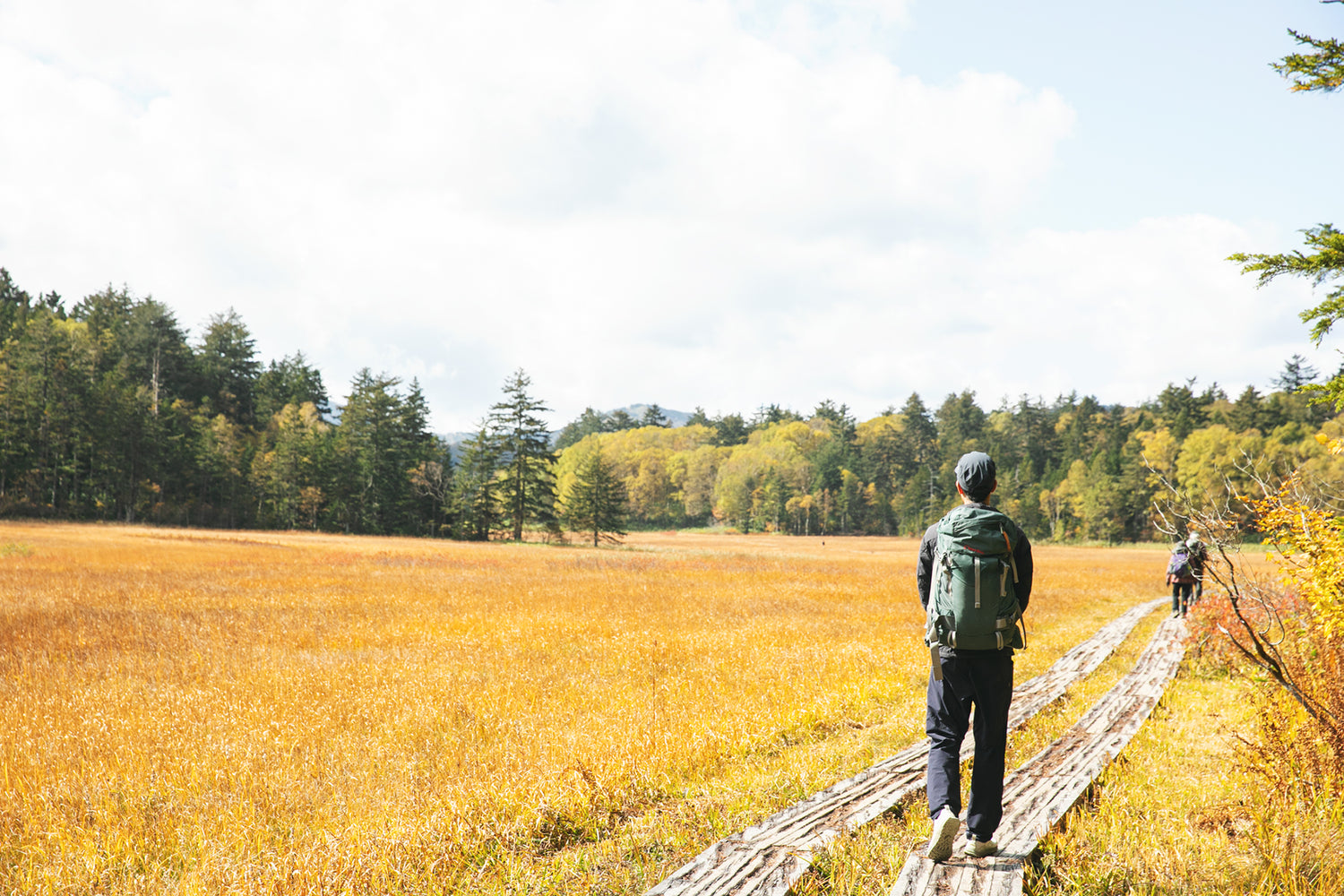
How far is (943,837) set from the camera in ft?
12.2

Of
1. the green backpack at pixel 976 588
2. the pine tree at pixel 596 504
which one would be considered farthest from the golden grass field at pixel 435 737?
the pine tree at pixel 596 504

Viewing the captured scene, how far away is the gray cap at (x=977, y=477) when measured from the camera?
4.04 metres

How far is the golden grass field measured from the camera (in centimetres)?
406

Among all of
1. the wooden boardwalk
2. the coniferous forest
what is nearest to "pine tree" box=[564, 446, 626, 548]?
the coniferous forest

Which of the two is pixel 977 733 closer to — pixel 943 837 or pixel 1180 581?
pixel 943 837

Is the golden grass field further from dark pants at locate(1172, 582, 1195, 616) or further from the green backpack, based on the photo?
A: the green backpack

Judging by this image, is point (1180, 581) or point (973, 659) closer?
point (973, 659)

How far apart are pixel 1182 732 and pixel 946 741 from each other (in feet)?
15.1

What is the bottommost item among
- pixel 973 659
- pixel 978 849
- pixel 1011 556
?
pixel 978 849

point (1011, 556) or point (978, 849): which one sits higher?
point (1011, 556)

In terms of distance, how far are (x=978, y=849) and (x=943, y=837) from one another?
0.23m

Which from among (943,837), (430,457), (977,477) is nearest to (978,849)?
(943,837)

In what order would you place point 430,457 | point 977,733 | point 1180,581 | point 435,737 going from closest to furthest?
point 977,733, point 435,737, point 1180,581, point 430,457

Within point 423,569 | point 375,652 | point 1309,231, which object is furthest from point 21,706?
point 423,569
